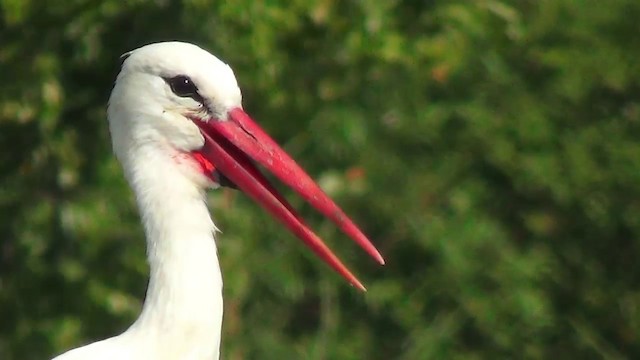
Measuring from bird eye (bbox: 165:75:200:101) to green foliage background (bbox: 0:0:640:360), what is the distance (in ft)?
2.75

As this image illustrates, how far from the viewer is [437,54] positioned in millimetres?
4723

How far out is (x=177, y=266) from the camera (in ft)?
10.9

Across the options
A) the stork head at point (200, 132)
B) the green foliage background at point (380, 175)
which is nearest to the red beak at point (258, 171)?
the stork head at point (200, 132)

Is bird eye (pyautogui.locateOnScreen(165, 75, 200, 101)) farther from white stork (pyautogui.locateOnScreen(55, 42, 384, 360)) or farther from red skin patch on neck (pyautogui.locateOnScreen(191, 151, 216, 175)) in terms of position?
red skin patch on neck (pyautogui.locateOnScreen(191, 151, 216, 175))

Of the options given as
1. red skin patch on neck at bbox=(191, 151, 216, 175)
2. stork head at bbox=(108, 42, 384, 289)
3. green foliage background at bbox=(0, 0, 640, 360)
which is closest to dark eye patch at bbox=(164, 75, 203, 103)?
stork head at bbox=(108, 42, 384, 289)

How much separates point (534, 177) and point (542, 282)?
→ 417 millimetres

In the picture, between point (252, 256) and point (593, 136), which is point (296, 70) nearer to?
point (252, 256)

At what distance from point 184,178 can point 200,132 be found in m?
0.10

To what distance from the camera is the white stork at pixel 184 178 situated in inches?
131

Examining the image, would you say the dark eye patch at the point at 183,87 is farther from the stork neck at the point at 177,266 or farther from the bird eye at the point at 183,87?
the stork neck at the point at 177,266

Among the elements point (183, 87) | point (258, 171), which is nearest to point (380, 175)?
point (258, 171)

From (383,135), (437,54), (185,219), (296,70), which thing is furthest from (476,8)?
(185,219)

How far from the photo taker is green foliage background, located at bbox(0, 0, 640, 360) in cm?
454

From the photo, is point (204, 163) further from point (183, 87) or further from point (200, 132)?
point (183, 87)
